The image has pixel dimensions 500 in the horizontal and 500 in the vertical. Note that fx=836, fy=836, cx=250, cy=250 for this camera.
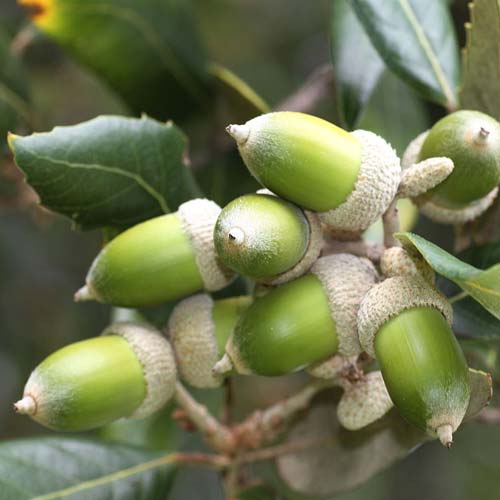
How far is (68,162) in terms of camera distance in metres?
1.28

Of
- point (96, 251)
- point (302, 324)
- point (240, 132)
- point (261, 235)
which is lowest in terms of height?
point (96, 251)

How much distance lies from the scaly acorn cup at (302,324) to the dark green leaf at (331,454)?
303 mm

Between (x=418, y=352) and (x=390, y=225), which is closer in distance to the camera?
(x=418, y=352)

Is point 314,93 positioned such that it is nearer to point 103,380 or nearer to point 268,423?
point 268,423

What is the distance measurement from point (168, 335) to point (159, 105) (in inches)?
31.9

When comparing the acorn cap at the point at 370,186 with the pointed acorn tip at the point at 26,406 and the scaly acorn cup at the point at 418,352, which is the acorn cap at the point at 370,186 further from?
the pointed acorn tip at the point at 26,406

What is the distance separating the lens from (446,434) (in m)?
1.02

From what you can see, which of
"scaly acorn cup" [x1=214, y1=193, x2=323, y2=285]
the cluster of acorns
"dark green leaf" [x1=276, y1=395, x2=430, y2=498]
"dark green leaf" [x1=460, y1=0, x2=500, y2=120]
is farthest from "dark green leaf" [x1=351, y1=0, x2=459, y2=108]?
"dark green leaf" [x1=276, y1=395, x2=430, y2=498]

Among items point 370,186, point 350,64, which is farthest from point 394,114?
point 370,186

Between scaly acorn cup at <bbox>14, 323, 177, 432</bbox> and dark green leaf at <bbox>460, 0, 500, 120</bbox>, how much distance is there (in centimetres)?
64

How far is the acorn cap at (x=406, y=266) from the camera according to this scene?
1118 millimetres

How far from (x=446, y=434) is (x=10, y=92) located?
4.37 feet

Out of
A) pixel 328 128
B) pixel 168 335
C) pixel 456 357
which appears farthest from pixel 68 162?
pixel 456 357

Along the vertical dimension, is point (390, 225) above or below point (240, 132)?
below
